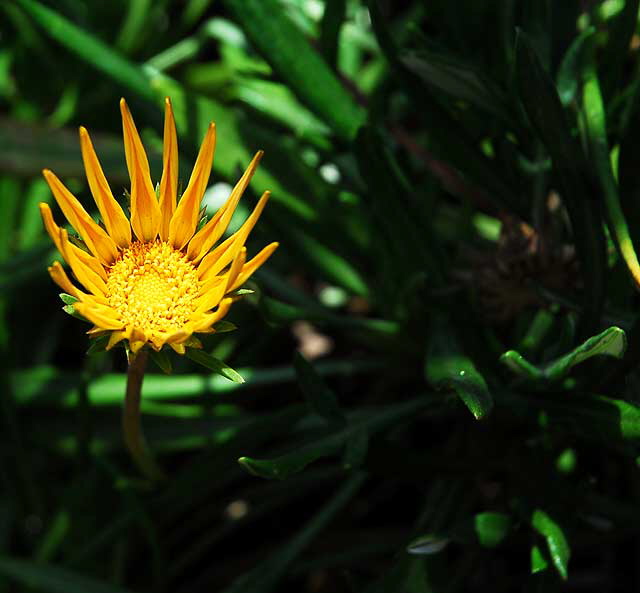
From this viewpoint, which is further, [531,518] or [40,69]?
[40,69]

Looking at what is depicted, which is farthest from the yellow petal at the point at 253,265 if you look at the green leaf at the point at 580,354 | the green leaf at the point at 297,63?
the green leaf at the point at 297,63

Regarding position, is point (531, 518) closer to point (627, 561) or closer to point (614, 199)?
point (614, 199)

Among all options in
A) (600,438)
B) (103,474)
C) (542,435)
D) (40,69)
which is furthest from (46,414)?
(600,438)

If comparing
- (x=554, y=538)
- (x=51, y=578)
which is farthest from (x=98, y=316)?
(x=51, y=578)

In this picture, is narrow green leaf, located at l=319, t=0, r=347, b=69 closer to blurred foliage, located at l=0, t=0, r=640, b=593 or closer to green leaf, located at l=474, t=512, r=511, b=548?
blurred foliage, located at l=0, t=0, r=640, b=593

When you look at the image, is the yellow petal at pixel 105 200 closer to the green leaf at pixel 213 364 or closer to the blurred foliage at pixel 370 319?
the green leaf at pixel 213 364

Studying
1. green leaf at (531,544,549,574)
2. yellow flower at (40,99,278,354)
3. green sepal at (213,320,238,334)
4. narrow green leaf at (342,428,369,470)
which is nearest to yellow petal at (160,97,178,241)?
yellow flower at (40,99,278,354)
